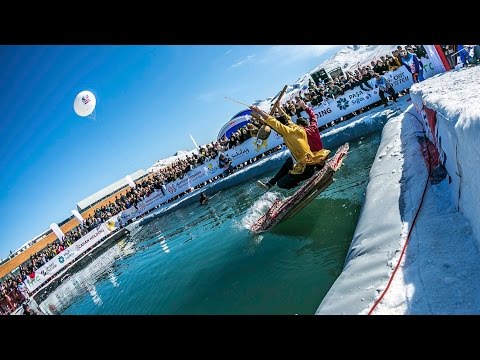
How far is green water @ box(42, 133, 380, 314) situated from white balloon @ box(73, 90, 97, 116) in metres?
8.08

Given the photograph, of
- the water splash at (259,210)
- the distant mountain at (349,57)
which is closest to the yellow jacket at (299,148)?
the water splash at (259,210)

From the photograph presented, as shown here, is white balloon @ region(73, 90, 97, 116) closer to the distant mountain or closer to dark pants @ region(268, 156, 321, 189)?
dark pants @ region(268, 156, 321, 189)

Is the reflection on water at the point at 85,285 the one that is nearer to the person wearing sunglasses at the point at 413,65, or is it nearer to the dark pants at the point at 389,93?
the dark pants at the point at 389,93

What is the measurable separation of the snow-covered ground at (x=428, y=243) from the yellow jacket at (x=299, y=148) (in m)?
3.39

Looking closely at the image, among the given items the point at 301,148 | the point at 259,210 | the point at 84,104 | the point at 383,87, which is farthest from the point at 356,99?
the point at 84,104

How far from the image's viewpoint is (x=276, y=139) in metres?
20.1

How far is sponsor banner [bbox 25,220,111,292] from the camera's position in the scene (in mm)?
21656

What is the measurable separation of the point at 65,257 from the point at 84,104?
11.0 metres

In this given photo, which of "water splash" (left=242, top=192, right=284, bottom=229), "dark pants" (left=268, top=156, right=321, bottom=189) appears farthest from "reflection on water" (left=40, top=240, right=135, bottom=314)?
"dark pants" (left=268, top=156, right=321, bottom=189)

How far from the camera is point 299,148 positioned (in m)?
9.12

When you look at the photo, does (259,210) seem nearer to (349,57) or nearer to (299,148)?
(299,148)

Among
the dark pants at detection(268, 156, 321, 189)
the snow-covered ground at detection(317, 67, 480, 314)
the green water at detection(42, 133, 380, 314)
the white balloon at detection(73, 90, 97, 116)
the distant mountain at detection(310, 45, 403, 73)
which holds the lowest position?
the green water at detection(42, 133, 380, 314)

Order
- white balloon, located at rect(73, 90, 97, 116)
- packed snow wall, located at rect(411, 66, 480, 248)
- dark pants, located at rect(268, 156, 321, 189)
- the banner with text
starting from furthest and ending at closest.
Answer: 1. the banner with text
2. white balloon, located at rect(73, 90, 97, 116)
3. dark pants, located at rect(268, 156, 321, 189)
4. packed snow wall, located at rect(411, 66, 480, 248)
